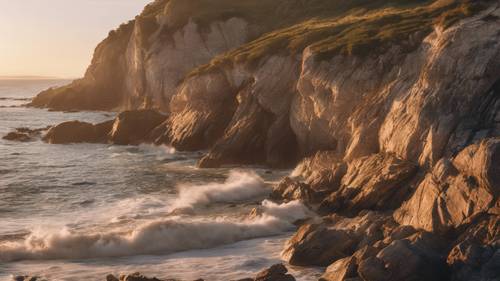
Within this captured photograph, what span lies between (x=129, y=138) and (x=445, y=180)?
5446 cm

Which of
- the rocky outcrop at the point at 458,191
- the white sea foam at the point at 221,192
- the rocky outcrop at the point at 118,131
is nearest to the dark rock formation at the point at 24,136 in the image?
the rocky outcrop at the point at 118,131

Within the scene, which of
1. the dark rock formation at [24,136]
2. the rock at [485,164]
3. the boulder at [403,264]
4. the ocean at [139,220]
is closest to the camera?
the boulder at [403,264]

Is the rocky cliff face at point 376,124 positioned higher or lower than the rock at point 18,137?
higher

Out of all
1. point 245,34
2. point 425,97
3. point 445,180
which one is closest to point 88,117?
point 245,34

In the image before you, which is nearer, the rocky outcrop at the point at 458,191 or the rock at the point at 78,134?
the rocky outcrop at the point at 458,191

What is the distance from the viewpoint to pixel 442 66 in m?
39.6

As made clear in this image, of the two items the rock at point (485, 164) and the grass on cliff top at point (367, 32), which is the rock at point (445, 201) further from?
the grass on cliff top at point (367, 32)

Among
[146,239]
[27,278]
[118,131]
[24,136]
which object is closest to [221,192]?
[146,239]

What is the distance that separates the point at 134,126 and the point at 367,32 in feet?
114

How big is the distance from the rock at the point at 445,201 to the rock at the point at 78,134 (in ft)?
190

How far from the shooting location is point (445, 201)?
93.2 feet

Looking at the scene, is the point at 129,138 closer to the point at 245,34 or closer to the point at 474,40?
the point at 245,34

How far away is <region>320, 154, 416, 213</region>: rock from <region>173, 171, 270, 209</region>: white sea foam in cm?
878

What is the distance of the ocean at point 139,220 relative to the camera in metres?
29.7
